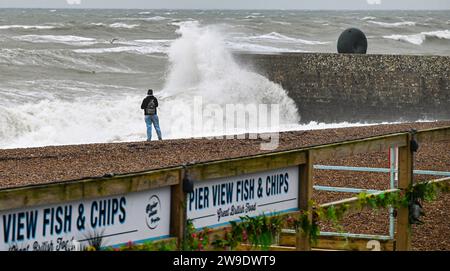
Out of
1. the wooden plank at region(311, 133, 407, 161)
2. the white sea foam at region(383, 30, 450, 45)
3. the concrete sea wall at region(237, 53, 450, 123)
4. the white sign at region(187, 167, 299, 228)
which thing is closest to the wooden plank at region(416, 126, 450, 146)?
the wooden plank at region(311, 133, 407, 161)

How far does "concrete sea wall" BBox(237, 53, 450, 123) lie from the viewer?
25219mm

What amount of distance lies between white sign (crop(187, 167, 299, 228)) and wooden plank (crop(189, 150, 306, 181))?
44mm

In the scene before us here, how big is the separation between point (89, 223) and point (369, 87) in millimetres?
21823

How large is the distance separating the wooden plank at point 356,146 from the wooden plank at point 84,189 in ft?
4.49

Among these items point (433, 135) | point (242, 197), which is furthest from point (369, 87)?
point (242, 197)

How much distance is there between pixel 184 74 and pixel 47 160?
17622 mm

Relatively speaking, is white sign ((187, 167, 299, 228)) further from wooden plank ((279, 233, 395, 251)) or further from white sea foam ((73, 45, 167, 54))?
white sea foam ((73, 45, 167, 54))

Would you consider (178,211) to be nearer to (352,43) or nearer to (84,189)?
(84,189)

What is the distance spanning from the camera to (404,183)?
23.3 ft

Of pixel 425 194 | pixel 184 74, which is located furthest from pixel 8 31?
pixel 425 194

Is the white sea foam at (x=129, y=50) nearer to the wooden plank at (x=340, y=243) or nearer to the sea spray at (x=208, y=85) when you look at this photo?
the sea spray at (x=208, y=85)

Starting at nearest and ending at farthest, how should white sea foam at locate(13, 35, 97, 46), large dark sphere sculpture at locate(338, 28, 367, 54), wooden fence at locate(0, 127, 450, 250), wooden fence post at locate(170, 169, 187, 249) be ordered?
wooden fence at locate(0, 127, 450, 250), wooden fence post at locate(170, 169, 187, 249), large dark sphere sculpture at locate(338, 28, 367, 54), white sea foam at locate(13, 35, 97, 46)

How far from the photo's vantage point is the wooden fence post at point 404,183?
7.05 meters
